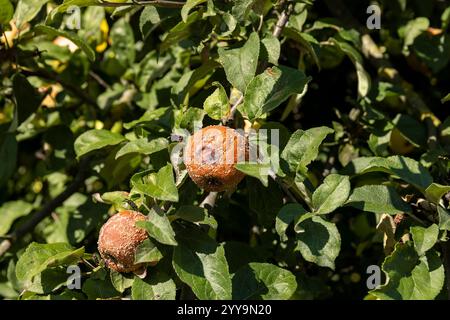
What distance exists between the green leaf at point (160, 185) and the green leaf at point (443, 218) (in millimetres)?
378

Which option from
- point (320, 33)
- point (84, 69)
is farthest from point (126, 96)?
point (320, 33)

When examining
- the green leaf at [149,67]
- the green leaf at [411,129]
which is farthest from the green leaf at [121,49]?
the green leaf at [411,129]

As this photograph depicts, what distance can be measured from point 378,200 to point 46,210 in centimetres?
80

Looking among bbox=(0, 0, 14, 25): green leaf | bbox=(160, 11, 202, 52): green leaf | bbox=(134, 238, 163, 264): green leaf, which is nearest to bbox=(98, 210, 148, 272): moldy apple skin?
bbox=(134, 238, 163, 264): green leaf

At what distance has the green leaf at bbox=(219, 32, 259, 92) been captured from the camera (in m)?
1.11

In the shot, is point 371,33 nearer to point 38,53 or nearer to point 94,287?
point 38,53

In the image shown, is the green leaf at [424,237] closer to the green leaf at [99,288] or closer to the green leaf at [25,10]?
the green leaf at [99,288]

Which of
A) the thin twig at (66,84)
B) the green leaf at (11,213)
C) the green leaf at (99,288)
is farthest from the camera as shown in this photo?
the green leaf at (11,213)

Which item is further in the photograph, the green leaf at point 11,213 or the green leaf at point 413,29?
the green leaf at point 11,213

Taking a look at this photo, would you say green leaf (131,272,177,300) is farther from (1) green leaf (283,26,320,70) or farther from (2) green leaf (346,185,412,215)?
(1) green leaf (283,26,320,70)

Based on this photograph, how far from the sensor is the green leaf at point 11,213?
1.73 meters

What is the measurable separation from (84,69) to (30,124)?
221 mm

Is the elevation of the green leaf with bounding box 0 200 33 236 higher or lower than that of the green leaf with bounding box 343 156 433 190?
lower

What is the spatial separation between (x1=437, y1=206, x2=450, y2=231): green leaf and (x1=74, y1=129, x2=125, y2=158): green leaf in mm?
575
